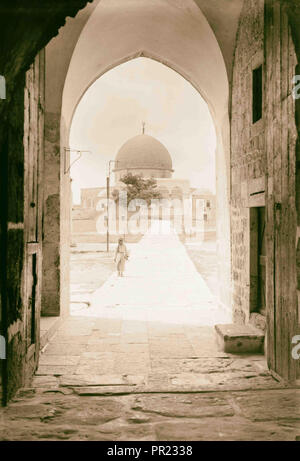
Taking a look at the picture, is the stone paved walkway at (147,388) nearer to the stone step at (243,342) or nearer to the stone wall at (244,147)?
the stone step at (243,342)

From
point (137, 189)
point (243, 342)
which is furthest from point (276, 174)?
point (137, 189)

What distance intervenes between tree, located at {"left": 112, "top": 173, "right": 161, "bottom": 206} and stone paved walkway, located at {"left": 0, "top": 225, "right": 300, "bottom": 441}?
138ft

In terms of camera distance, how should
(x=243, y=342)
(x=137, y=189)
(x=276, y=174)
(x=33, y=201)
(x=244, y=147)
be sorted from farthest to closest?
(x=137, y=189), (x=244, y=147), (x=243, y=342), (x=33, y=201), (x=276, y=174)

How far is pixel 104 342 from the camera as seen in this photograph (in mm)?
6648

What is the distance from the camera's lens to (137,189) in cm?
5122

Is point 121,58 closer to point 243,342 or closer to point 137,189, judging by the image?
point 243,342

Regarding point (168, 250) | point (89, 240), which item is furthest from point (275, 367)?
point (89, 240)

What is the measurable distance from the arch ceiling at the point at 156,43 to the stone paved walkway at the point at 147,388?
3.82 metres

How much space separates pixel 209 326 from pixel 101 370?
2.84 m

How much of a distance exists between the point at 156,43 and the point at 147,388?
6950 millimetres

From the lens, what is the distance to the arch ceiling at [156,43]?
7766 mm

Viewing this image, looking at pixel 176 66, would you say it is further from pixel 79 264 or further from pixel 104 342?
pixel 79 264

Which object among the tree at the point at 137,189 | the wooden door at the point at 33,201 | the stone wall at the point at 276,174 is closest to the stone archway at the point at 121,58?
the stone wall at the point at 276,174

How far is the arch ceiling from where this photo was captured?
25.5 feet
